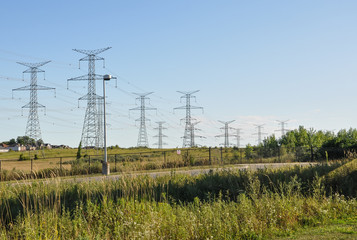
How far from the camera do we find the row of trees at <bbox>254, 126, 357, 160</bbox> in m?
38.2

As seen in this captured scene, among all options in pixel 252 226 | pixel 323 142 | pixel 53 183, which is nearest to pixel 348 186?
pixel 252 226

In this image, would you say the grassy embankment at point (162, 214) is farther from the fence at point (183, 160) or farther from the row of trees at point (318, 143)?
the row of trees at point (318, 143)

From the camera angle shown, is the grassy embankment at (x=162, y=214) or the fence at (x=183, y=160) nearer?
the grassy embankment at (x=162, y=214)

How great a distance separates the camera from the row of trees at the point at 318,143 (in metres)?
38.2

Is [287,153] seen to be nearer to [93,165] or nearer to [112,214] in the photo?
[93,165]

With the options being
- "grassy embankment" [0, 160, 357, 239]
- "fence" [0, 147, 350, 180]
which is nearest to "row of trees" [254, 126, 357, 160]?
"fence" [0, 147, 350, 180]

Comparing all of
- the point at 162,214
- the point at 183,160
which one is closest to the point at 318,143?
the point at 183,160

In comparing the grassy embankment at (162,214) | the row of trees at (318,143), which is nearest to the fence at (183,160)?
the row of trees at (318,143)

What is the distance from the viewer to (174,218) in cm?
934

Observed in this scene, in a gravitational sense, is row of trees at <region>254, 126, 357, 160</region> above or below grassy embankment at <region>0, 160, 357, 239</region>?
above

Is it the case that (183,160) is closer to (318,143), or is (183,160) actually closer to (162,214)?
(318,143)

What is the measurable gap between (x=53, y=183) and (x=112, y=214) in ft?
9.15

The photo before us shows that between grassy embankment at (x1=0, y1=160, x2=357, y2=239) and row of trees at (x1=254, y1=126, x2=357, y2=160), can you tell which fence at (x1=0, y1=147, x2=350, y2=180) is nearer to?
row of trees at (x1=254, y1=126, x2=357, y2=160)

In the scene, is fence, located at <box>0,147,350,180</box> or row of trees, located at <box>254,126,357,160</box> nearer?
fence, located at <box>0,147,350,180</box>
